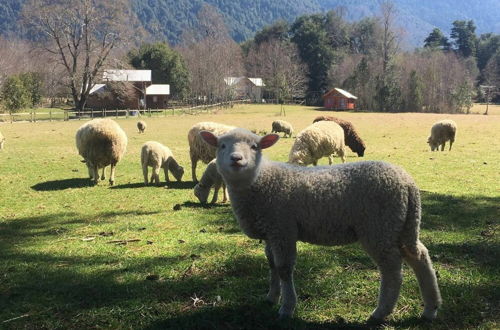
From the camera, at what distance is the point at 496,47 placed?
10588 centimetres

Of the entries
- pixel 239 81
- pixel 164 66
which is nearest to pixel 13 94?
pixel 164 66

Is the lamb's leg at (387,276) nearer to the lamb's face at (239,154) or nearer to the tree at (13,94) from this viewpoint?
the lamb's face at (239,154)

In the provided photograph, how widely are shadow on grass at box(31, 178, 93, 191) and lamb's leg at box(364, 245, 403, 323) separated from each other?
440 inches

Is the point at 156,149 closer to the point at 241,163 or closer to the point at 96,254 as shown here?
the point at 96,254

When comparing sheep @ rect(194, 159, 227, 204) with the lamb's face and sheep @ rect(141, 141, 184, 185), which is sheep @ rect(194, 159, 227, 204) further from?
the lamb's face

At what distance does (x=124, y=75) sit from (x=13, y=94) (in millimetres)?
16346


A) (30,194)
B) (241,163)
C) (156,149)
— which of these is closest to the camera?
(241,163)

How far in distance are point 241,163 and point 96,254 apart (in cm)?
365

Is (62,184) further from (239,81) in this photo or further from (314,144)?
(239,81)

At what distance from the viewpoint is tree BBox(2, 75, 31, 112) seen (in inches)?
2173

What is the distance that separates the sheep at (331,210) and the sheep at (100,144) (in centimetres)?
1006

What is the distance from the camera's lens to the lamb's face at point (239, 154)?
4.37 metres

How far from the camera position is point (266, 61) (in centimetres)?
9794

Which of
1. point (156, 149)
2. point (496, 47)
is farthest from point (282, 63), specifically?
point (156, 149)
